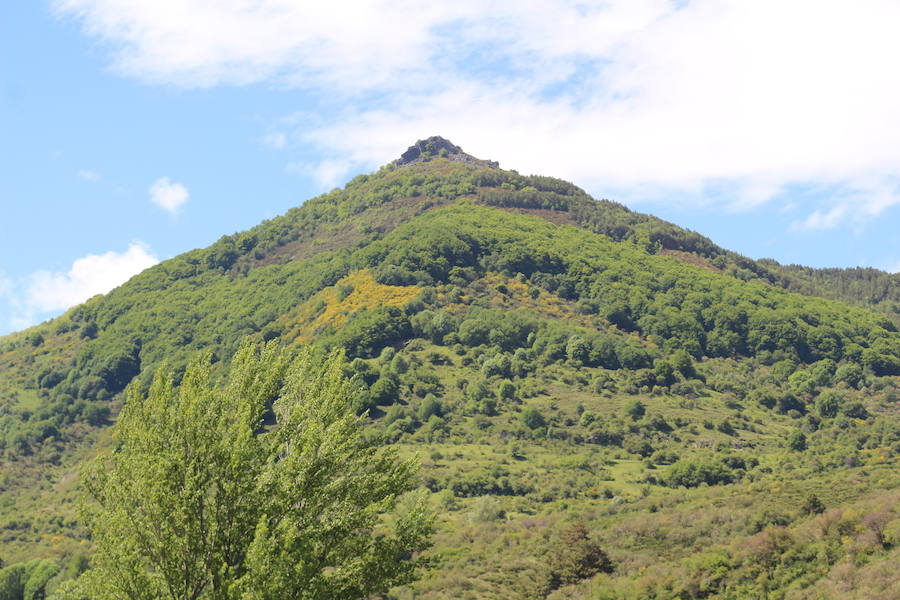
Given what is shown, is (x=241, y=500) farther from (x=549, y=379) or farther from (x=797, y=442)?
(x=549, y=379)

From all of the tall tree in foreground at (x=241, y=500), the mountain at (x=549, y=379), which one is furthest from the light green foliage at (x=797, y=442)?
the tall tree in foreground at (x=241, y=500)

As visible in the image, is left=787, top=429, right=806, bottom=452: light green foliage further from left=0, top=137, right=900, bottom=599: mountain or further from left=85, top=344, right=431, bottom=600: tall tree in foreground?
left=85, top=344, right=431, bottom=600: tall tree in foreground

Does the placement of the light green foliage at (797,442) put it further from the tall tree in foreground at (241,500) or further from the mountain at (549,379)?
the tall tree in foreground at (241,500)

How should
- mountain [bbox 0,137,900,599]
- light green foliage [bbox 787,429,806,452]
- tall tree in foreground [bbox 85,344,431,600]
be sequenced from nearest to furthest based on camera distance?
tall tree in foreground [bbox 85,344,431,600] < mountain [bbox 0,137,900,599] < light green foliage [bbox 787,429,806,452]

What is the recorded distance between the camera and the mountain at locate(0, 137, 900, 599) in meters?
49.1

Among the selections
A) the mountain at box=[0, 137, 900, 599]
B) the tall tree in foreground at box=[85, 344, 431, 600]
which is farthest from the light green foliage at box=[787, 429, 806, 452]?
the tall tree in foreground at box=[85, 344, 431, 600]

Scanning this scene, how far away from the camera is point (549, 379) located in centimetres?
10750

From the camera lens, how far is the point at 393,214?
17488 centimetres

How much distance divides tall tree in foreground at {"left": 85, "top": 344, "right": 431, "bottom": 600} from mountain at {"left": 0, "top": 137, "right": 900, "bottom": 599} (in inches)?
479

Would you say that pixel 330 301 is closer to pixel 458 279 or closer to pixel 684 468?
pixel 458 279

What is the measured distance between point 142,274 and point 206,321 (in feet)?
131

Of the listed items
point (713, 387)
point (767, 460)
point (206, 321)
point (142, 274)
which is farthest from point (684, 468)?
point (142, 274)

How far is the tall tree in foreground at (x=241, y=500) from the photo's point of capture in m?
18.0

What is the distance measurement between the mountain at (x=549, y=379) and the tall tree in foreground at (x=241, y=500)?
479 inches
